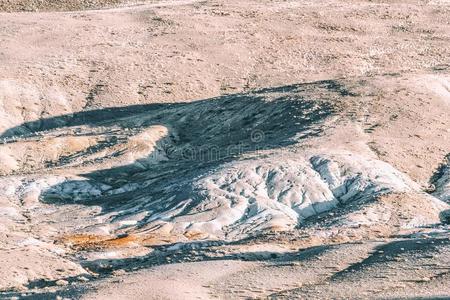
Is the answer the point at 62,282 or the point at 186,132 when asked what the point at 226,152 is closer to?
the point at 186,132

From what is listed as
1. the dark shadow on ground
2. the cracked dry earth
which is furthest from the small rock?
the dark shadow on ground

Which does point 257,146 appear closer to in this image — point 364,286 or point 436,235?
point 436,235

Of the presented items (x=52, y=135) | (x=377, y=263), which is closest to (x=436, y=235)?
(x=377, y=263)

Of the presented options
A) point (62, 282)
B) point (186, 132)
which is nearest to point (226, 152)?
point (186, 132)

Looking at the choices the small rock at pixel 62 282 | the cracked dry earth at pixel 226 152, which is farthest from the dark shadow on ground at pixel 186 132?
the small rock at pixel 62 282

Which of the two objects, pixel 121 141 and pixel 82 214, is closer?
pixel 82 214

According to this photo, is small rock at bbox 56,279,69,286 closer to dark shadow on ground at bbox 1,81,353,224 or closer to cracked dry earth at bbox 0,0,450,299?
cracked dry earth at bbox 0,0,450,299

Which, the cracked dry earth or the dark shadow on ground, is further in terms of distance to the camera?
the dark shadow on ground

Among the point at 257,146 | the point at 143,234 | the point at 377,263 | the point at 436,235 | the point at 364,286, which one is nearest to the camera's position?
the point at 364,286
